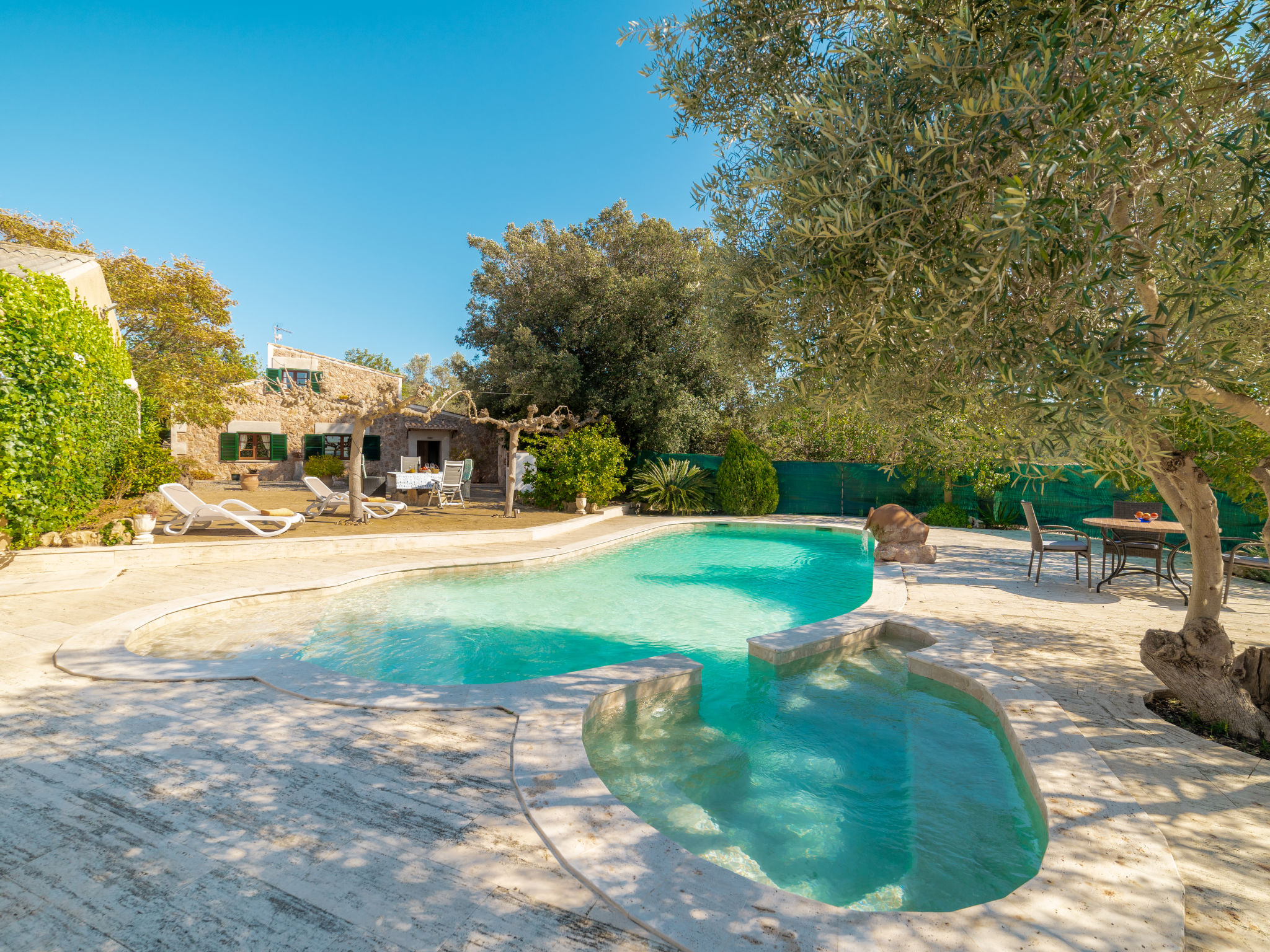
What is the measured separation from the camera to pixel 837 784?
3402 mm

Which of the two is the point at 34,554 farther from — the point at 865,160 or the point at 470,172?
the point at 470,172

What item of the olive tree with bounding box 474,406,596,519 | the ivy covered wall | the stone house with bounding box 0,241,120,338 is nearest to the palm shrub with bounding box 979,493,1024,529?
the olive tree with bounding box 474,406,596,519

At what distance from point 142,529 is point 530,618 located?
18.4 feet

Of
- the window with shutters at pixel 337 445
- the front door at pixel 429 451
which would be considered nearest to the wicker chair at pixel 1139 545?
the front door at pixel 429 451

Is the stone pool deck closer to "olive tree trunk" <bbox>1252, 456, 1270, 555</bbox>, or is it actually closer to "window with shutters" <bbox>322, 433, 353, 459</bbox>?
"olive tree trunk" <bbox>1252, 456, 1270, 555</bbox>

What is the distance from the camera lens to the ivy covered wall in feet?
19.2

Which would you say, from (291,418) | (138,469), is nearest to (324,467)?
(291,418)

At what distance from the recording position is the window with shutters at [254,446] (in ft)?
76.9

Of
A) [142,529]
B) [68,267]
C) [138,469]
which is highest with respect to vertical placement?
[68,267]

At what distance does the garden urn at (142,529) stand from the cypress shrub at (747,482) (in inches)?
486

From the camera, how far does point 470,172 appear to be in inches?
813

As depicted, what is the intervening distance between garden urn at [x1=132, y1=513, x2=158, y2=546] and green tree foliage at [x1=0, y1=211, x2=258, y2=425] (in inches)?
473

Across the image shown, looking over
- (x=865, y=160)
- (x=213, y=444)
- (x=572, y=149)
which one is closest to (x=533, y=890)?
(x=865, y=160)

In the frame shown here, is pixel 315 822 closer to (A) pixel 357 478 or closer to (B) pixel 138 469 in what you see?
(A) pixel 357 478
